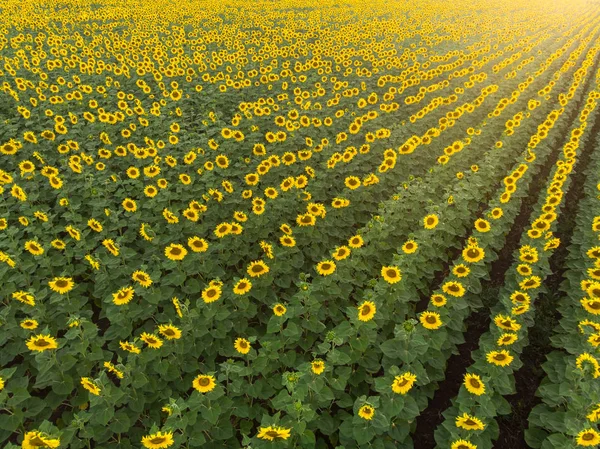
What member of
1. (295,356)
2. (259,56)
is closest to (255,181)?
(295,356)

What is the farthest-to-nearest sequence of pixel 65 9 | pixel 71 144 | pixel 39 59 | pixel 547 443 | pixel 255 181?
pixel 65 9 < pixel 39 59 < pixel 71 144 < pixel 255 181 < pixel 547 443

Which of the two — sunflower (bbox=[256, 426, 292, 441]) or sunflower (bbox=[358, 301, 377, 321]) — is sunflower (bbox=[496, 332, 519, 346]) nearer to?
sunflower (bbox=[358, 301, 377, 321])

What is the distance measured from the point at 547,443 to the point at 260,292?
3.92m

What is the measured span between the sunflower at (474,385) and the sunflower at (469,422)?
324mm

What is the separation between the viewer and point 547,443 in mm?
4051

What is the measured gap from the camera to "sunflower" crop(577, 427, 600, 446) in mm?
3512

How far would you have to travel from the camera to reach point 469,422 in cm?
382

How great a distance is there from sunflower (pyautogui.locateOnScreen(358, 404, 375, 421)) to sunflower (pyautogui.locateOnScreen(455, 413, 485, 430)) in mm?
892

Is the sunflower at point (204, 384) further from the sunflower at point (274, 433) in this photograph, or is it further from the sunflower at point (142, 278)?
the sunflower at point (142, 278)

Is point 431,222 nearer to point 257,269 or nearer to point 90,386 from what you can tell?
point 257,269

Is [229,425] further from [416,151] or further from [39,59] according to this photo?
[39,59]

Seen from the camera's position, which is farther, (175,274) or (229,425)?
(175,274)

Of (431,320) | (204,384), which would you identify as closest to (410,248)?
(431,320)

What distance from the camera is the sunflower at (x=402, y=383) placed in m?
3.91
